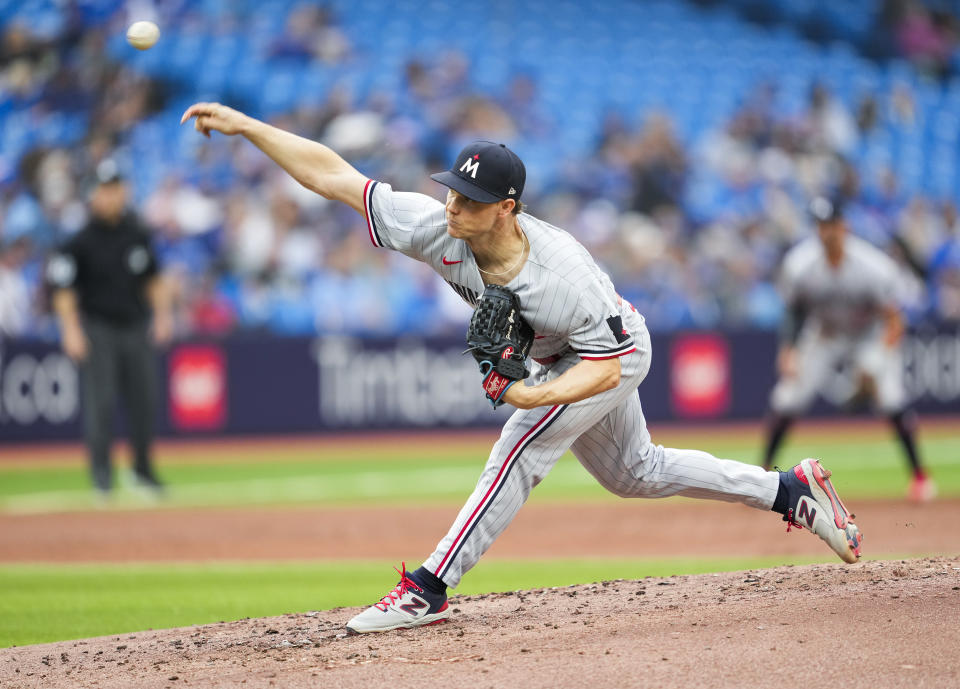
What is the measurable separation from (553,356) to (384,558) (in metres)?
3.45

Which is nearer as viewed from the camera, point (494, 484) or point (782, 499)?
point (494, 484)

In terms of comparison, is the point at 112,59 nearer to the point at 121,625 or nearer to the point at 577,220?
the point at 577,220

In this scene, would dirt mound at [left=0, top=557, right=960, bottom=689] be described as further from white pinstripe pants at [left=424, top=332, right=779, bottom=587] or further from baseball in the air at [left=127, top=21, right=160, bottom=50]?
baseball in the air at [left=127, top=21, right=160, bottom=50]

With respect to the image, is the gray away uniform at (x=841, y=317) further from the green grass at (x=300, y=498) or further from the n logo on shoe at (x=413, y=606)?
the n logo on shoe at (x=413, y=606)

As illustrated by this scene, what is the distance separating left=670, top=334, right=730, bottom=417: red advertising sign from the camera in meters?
16.2

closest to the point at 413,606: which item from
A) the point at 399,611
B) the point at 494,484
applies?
the point at 399,611

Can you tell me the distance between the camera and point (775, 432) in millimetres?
9516

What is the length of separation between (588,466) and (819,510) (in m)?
1.02

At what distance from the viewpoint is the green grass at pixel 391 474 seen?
1096 centimetres

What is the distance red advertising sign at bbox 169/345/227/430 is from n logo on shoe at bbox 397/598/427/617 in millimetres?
10510

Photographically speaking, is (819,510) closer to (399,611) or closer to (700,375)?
(399,611)

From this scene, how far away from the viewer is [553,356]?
487 cm

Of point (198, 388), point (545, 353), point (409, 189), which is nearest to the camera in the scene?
point (545, 353)

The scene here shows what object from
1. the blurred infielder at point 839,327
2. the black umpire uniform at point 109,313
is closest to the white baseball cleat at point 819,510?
the blurred infielder at point 839,327
